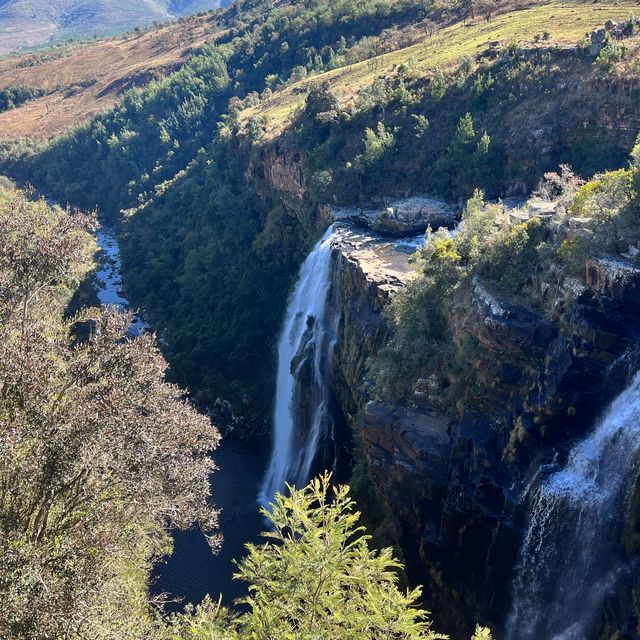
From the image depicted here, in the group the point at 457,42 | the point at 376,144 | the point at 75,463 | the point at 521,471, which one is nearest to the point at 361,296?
the point at 521,471

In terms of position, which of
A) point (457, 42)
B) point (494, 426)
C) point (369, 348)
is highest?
point (457, 42)

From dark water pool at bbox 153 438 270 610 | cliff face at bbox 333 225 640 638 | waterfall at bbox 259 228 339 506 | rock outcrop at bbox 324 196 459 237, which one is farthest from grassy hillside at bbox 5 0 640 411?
cliff face at bbox 333 225 640 638

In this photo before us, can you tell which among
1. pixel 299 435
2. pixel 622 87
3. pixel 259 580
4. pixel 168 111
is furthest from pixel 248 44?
pixel 259 580

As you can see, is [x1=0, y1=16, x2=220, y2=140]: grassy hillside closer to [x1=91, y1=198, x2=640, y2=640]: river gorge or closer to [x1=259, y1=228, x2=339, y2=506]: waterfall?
[x1=259, y1=228, x2=339, y2=506]: waterfall

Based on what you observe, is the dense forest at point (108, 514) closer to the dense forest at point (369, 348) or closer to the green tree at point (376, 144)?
the dense forest at point (369, 348)

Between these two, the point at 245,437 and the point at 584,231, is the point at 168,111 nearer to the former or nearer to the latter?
the point at 245,437

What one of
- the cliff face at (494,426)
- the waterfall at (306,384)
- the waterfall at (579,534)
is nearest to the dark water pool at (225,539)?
the waterfall at (306,384)

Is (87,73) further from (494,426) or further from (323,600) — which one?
(323,600)
